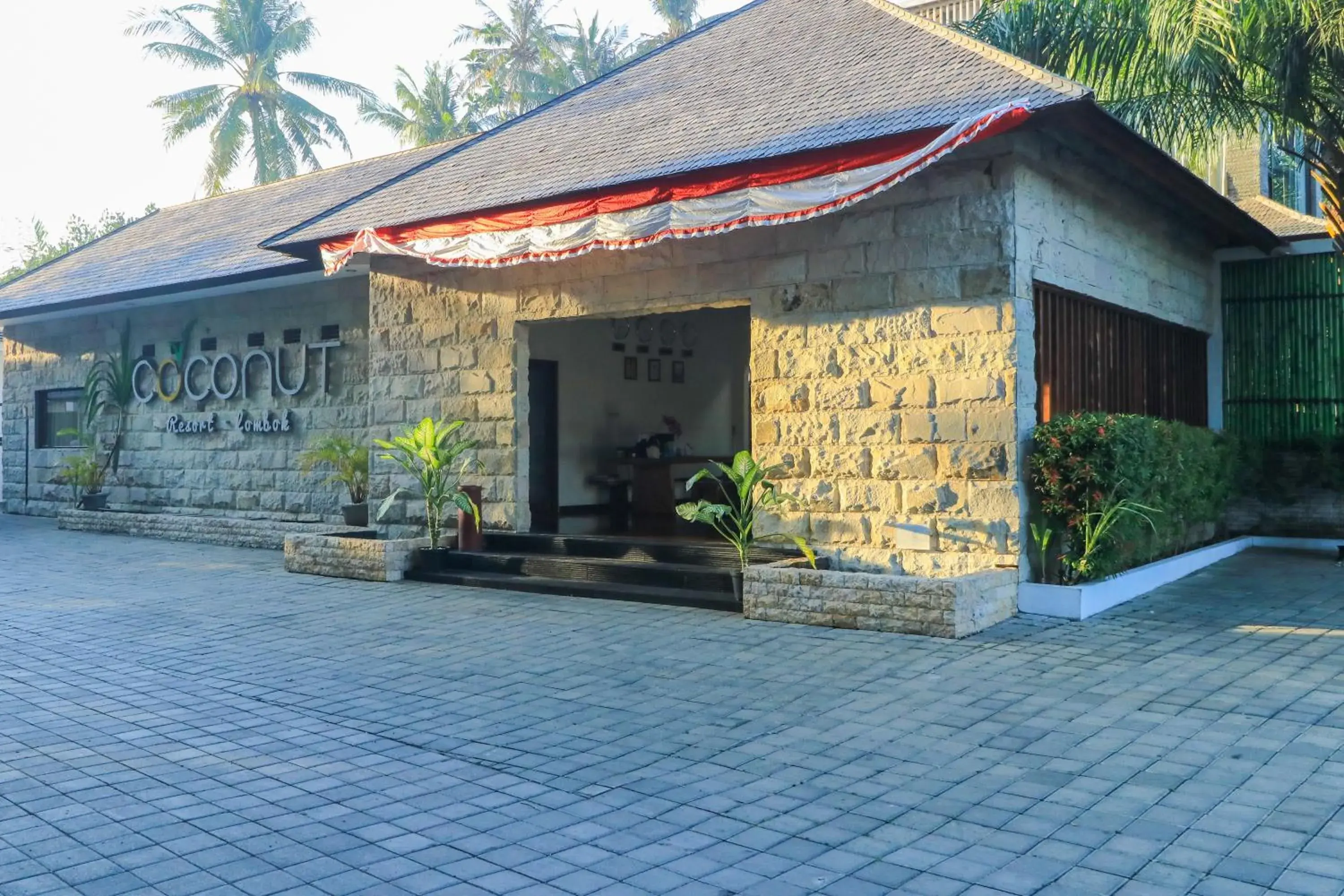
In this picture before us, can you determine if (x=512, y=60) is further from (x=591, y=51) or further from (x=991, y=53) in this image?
(x=991, y=53)

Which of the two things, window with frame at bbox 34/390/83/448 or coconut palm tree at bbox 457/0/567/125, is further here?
coconut palm tree at bbox 457/0/567/125

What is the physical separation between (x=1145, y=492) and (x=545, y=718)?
18.3 feet

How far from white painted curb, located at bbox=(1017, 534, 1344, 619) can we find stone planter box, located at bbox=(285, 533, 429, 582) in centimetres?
604

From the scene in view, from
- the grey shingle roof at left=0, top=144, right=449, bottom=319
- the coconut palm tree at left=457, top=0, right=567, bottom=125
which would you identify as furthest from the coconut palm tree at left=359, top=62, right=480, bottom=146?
the grey shingle roof at left=0, top=144, right=449, bottom=319

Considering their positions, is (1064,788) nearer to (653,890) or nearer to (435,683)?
(653,890)

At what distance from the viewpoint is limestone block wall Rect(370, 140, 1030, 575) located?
845 cm

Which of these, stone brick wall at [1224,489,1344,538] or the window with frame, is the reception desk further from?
the window with frame

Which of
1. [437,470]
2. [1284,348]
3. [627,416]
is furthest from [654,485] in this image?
[1284,348]

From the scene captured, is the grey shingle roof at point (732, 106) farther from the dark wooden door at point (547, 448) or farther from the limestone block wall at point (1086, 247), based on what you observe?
the dark wooden door at point (547, 448)

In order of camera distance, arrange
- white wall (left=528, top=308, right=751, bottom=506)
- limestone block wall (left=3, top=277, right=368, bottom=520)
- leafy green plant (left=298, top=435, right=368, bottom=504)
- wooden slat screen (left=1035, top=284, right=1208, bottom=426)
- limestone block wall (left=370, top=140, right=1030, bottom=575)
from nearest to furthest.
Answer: limestone block wall (left=370, top=140, right=1030, bottom=575)
wooden slat screen (left=1035, top=284, right=1208, bottom=426)
leafy green plant (left=298, top=435, right=368, bottom=504)
white wall (left=528, top=308, right=751, bottom=506)
limestone block wall (left=3, top=277, right=368, bottom=520)

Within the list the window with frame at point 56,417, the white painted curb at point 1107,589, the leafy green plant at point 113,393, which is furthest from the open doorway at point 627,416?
the window with frame at point 56,417

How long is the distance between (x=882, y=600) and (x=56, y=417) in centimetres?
1722

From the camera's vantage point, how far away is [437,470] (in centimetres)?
1114

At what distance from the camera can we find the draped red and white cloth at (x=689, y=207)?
311 inches
